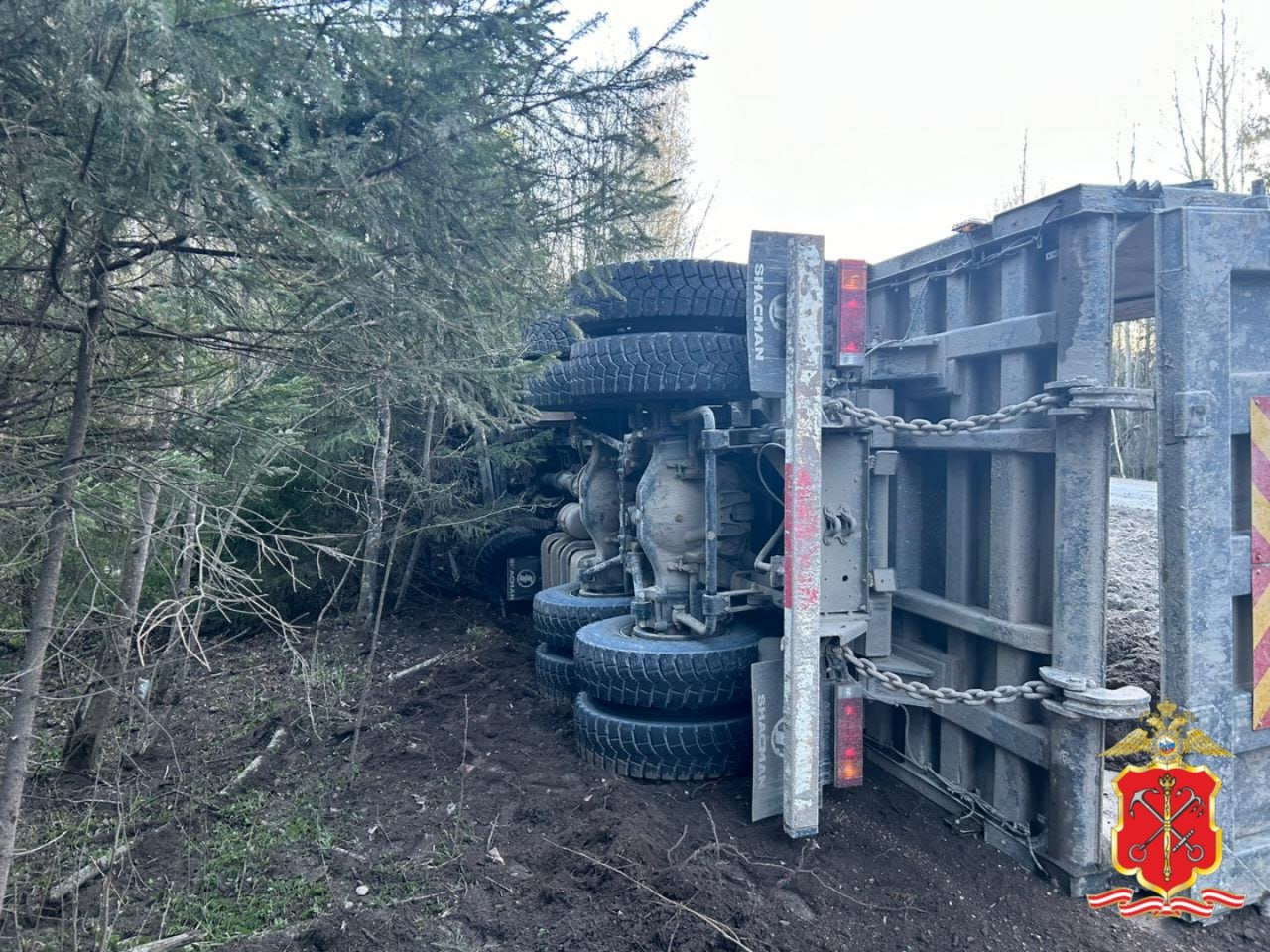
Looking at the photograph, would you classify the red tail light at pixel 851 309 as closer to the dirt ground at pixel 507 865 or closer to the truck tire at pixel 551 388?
the truck tire at pixel 551 388

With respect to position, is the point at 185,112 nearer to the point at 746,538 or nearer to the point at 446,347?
the point at 446,347

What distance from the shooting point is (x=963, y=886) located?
2883mm

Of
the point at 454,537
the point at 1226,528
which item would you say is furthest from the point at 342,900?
the point at 454,537

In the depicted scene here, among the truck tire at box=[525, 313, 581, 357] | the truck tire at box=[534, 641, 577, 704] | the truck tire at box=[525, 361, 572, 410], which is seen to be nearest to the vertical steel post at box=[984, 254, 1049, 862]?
the truck tire at box=[525, 361, 572, 410]

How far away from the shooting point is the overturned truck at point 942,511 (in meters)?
2.72

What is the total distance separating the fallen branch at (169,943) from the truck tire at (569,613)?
2450 millimetres

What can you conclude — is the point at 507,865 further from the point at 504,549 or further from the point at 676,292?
the point at 504,549

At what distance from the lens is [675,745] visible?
143 inches

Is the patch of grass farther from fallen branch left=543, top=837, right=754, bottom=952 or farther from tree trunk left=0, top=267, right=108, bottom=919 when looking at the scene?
fallen branch left=543, top=837, right=754, bottom=952

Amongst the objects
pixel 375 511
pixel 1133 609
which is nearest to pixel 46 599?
pixel 375 511

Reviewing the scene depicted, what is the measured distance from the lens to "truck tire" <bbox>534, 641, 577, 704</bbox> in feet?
15.7

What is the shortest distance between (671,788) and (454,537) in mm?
4797

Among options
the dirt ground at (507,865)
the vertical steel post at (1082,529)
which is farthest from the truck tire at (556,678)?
the vertical steel post at (1082,529)

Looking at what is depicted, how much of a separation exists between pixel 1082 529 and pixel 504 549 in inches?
199
